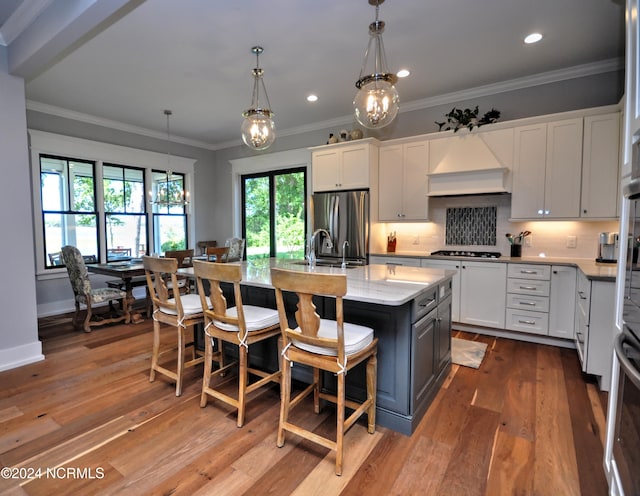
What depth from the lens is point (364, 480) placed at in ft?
5.60

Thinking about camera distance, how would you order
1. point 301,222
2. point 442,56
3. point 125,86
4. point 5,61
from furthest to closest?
point 301,222 < point 125,86 < point 442,56 < point 5,61

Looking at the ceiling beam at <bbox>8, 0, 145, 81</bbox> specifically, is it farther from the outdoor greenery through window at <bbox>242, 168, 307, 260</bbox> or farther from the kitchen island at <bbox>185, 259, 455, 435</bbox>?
the outdoor greenery through window at <bbox>242, 168, 307, 260</bbox>

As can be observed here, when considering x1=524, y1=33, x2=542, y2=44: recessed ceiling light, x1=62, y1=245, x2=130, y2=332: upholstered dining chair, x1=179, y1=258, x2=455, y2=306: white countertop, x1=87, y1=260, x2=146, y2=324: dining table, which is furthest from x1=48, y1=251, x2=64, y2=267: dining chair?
x1=524, y1=33, x2=542, y2=44: recessed ceiling light

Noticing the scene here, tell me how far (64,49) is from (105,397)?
2.66m

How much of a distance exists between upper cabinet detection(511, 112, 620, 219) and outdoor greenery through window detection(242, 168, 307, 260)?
10.8 feet

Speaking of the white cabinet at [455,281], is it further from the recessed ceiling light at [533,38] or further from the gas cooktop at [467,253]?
the recessed ceiling light at [533,38]

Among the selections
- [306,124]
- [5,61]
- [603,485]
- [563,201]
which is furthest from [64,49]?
[563,201]

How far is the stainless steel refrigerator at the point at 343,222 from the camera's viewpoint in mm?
4535

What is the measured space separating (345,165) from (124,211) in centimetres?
378

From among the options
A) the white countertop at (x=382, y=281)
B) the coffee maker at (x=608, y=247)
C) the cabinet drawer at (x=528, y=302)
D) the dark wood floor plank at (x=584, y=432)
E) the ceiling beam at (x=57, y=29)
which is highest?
the ceiling beam at (x=57, y=29)

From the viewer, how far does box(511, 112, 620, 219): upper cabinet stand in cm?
329

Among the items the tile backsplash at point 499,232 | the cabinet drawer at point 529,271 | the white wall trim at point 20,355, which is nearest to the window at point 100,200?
the white wall trim at point 20,355

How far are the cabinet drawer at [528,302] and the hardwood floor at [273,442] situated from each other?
2.37 ft

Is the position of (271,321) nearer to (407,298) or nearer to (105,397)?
(407,298)
